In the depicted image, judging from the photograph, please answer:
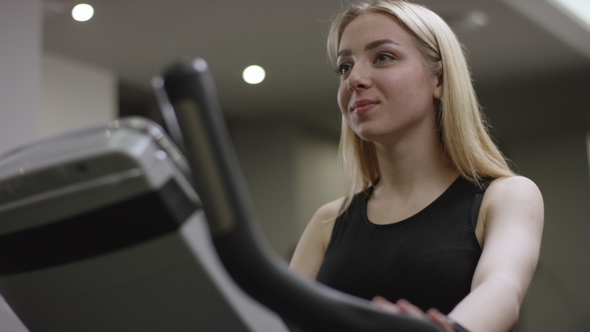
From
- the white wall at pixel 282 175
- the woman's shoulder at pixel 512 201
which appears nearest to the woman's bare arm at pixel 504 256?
the woman's shoulder at pixel 512 201

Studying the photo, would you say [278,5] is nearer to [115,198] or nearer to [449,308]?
[449,308]

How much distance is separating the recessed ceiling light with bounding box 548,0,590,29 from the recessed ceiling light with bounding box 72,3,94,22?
2392mm

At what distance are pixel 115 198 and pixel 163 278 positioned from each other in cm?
8

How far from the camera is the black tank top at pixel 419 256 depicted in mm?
970

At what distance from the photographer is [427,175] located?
3.75 feet

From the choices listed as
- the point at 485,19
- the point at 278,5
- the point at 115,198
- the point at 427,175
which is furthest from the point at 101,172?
the point at 485,19

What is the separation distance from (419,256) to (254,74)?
11.8 ft

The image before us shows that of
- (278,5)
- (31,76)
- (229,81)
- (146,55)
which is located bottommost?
(229,81)

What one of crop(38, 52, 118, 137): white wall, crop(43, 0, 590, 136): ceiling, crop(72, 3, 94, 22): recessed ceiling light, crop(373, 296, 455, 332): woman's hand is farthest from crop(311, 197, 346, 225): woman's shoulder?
crop(38, 52, 118, 137): white wall

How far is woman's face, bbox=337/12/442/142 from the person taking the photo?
1.07 metres

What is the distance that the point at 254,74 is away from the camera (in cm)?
448

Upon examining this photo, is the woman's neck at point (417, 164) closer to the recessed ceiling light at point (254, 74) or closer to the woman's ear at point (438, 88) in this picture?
the woman's ear at point (438, 88)

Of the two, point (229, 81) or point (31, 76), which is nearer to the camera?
point (31, 76)

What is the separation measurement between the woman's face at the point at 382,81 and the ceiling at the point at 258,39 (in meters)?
1.90
